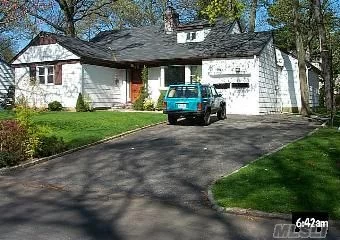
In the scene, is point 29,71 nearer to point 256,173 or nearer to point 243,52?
point 243,52

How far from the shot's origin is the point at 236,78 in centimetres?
2642

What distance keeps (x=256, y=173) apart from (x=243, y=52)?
17.3m

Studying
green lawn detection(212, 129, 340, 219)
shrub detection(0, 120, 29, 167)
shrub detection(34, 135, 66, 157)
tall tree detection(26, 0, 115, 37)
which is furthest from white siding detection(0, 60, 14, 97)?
green lawn detection(212, 129, 340, 219)

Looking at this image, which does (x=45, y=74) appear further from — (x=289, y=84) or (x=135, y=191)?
(x=135, y=191)

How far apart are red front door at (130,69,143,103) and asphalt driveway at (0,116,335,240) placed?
14983 mm

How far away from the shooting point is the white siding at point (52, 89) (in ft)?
92.3

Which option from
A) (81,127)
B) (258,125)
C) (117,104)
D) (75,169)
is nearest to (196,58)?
(117,104)

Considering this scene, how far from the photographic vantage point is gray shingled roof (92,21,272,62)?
27.1 m

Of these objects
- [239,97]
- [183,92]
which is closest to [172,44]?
[239,97]

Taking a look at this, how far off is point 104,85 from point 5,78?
11.8 metres

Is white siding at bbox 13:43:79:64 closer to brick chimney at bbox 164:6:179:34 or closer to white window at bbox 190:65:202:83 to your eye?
white window at bbox 190:65:202:83

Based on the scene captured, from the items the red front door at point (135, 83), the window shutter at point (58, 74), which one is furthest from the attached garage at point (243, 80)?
the window shutter at point (58, 74)

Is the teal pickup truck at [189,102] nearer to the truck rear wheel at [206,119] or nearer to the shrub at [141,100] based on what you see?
the truck rear wheel at [206,119]

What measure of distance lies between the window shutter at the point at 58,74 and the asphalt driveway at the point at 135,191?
1392 centimetres
